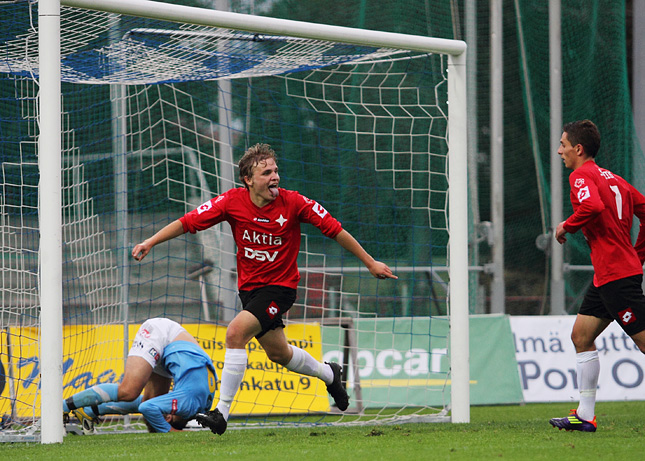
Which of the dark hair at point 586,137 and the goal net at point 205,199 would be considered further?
the goal net at point 205,199

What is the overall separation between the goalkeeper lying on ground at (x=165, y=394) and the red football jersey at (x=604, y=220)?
276cm

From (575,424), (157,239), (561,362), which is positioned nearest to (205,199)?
(157,239)

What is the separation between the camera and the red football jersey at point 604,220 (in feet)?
16.8

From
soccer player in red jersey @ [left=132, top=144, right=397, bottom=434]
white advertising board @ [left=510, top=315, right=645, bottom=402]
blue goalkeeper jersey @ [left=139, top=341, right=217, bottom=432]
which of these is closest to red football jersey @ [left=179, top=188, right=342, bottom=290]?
soccer player in red jersey @ [left=132, top=144, right=397, bottom=434]

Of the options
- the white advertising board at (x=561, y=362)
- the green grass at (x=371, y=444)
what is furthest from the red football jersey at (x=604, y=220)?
the white advertising board at (x=561, y=362)

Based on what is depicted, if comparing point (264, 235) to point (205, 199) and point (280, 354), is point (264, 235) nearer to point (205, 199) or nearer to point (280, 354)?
point (280, 354)

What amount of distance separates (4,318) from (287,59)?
3.17 meters

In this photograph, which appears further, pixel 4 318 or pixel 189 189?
pixel 189 189

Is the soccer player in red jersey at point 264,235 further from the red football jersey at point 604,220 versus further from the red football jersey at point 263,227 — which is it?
the red football jersey at point 604,220

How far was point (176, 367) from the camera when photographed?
615 cm

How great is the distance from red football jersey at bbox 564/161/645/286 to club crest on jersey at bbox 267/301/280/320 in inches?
72.3

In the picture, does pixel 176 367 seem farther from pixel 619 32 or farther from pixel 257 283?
pixel 619 32

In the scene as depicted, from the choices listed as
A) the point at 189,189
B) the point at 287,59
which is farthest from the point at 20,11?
the point at 189,189

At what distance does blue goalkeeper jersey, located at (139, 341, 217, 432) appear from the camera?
600cm
